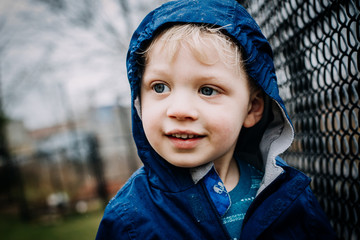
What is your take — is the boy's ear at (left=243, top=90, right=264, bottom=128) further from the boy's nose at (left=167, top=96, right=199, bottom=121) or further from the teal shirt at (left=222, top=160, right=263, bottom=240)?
the boy's nose at (left=167, top=96, right=199, bottom=121)

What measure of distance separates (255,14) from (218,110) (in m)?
1.22

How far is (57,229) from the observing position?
4.89m

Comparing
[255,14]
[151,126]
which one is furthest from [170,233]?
[255,14]

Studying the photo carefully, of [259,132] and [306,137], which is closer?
[259,132]

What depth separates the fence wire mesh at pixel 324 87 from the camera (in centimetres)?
113

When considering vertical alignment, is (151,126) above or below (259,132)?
above

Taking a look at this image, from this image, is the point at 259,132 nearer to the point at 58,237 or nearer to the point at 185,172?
the point at 185,172

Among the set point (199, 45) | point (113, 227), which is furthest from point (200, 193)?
point (199, 45)

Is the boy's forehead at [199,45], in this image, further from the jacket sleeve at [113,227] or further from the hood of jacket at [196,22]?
the jacket sleeve at [113,227]

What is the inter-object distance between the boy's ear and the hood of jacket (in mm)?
127

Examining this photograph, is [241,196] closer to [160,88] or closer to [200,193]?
[200,193]

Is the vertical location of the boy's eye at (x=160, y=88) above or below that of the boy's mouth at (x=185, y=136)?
above

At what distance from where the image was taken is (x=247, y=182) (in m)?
1.29

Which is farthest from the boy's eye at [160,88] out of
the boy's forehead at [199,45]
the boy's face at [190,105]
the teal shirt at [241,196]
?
the teal shirt at [241,196]
